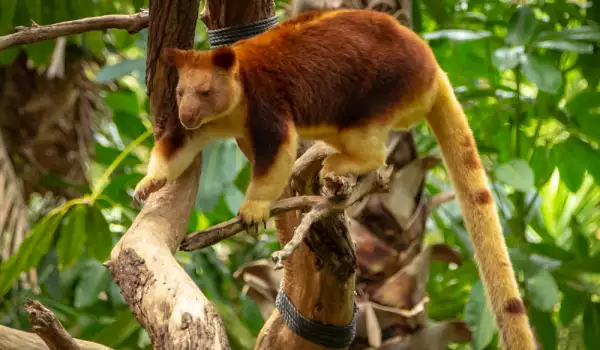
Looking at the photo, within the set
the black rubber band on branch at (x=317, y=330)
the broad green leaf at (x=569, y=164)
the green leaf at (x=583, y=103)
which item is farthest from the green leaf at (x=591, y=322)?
the black rubber band on branch at (x=317, y=330)

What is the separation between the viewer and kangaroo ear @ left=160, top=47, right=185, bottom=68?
3.88 feet

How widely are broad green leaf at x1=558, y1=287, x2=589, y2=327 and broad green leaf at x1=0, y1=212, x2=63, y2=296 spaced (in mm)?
1484

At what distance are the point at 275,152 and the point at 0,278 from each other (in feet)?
3.54

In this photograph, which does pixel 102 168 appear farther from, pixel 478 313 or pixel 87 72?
pixel 478 313

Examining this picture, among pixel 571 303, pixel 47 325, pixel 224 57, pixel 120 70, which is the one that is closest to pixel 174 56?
pixel 224 57

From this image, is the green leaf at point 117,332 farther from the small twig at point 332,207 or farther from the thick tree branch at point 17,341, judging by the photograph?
the small twig at point 332,207

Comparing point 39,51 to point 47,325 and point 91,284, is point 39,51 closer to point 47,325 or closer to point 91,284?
point 91,284

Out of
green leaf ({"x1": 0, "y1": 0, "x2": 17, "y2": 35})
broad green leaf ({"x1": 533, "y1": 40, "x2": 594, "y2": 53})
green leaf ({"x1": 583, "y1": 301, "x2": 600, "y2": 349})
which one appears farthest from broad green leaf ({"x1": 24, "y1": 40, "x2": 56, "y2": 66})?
green leaf ({"x1": 583, "y1": 301, "x2": 600, "y2": 349})

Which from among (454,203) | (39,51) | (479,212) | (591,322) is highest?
(39,51)

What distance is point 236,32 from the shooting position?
4.67 ft

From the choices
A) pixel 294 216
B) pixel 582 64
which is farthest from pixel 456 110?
pixel 582 64

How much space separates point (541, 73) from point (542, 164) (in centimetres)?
43

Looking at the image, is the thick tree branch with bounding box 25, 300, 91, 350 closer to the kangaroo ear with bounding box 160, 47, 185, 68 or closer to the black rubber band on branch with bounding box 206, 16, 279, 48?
the kangaroo ear with bounding box 160, 47, 185, 68

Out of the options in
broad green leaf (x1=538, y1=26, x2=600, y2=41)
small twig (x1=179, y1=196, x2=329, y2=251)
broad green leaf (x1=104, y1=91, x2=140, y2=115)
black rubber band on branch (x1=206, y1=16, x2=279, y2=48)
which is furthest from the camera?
broad green leaf (x1=104, y1=91, x2=140, y2=115)
